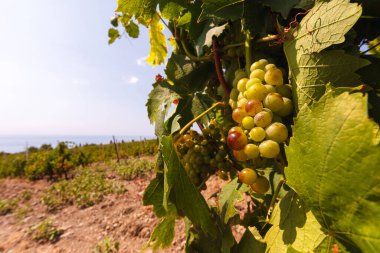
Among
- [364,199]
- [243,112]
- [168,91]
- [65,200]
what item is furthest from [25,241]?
[364,199]

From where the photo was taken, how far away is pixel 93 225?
5.95 metres

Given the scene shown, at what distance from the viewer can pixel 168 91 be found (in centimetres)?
156

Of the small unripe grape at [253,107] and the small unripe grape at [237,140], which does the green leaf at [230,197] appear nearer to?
the small unripe grape at [237,140]

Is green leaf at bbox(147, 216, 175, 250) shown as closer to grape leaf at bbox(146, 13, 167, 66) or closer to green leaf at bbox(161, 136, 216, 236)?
green leaf at bbox(161, 136, 216, 236)

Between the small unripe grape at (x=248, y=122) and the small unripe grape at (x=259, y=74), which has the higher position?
the small unripe grape at (x=259, y=74)

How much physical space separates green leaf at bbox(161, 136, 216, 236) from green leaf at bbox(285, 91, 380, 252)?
1.61ft

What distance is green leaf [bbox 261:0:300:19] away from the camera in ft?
3.15

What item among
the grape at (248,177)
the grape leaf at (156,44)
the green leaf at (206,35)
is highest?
the grape leaf at (156,44)

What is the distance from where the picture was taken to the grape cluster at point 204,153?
1.46m

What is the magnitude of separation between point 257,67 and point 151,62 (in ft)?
4.81

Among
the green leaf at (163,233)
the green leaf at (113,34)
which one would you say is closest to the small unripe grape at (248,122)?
the green leaf at (163,233)

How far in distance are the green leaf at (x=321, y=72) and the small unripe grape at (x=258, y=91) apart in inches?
4.1

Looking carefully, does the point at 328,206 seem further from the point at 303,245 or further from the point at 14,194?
the point at 14,194

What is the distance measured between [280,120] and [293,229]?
0.38m
